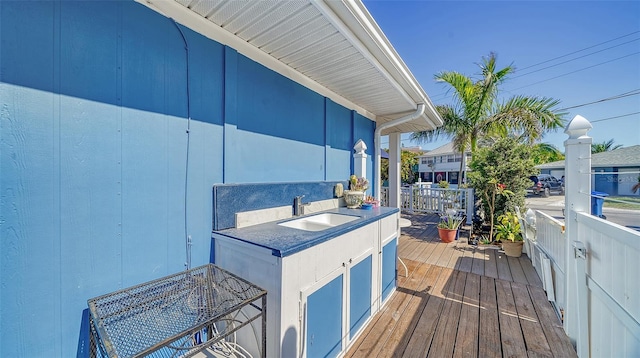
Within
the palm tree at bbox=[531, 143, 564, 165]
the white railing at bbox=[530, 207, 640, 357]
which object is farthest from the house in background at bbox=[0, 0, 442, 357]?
the palm tree at bbox=[531, 143, 564, 165]

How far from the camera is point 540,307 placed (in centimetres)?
250

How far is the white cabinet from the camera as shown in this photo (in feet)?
4.47

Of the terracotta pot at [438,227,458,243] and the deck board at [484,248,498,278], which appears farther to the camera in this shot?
the terracotta pot at [438,227,458,243]

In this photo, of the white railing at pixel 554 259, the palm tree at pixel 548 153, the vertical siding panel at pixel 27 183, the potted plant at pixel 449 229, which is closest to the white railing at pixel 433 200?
the potted plant at pixel 449 229

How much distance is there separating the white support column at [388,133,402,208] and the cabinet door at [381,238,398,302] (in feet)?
8.16

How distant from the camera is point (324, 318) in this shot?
1.65 meters

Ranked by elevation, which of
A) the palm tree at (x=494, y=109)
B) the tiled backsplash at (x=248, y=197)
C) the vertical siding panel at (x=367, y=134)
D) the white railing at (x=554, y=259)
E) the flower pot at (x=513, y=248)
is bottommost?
the flower pot at (x=513, y=248)

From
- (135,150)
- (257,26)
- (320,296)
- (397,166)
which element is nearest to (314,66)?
(257,26)

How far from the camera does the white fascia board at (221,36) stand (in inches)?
60.2

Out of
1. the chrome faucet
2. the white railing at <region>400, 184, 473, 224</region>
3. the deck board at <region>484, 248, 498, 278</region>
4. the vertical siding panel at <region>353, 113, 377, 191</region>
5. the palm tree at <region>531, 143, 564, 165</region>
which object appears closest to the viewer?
the chrome faucet

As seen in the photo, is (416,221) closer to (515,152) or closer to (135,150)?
(515,152)

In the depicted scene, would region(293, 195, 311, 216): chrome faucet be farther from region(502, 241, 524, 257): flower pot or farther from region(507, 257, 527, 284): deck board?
region(502, 241, 524, 257): flower pot

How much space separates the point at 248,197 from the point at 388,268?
5.95 feet

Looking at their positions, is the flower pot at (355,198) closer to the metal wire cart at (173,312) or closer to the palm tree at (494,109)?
the metal wire cart at (173,312)
